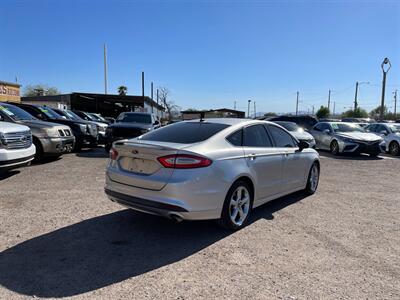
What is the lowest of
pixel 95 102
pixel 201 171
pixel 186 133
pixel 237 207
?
pixel 237 207

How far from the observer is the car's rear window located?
4.63 m

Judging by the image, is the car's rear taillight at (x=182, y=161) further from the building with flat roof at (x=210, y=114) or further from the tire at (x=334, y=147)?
the building with flat roof at (x=210, y=114)

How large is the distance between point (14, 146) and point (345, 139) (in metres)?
12.3

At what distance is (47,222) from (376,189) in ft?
22.4

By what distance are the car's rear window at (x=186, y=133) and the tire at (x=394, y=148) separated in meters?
13.1

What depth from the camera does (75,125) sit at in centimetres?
1275

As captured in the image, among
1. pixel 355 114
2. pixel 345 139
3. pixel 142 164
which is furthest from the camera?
pixel 355 114

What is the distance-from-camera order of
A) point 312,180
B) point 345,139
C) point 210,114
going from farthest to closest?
point 210,114
point 345,139
point 312,180

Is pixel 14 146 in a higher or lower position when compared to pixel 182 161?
lower

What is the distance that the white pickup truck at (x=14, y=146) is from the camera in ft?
22.6

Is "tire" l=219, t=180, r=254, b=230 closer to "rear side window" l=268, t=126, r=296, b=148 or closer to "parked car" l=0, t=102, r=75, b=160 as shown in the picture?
"rear side window" l=268, t=126, r=296, b=148

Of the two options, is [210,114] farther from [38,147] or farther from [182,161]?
[182,161]

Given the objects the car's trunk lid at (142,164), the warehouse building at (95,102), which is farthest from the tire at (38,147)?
Result: the warehouse building at (95,102)

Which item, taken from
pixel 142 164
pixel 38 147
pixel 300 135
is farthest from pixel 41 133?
pixel 300 135
